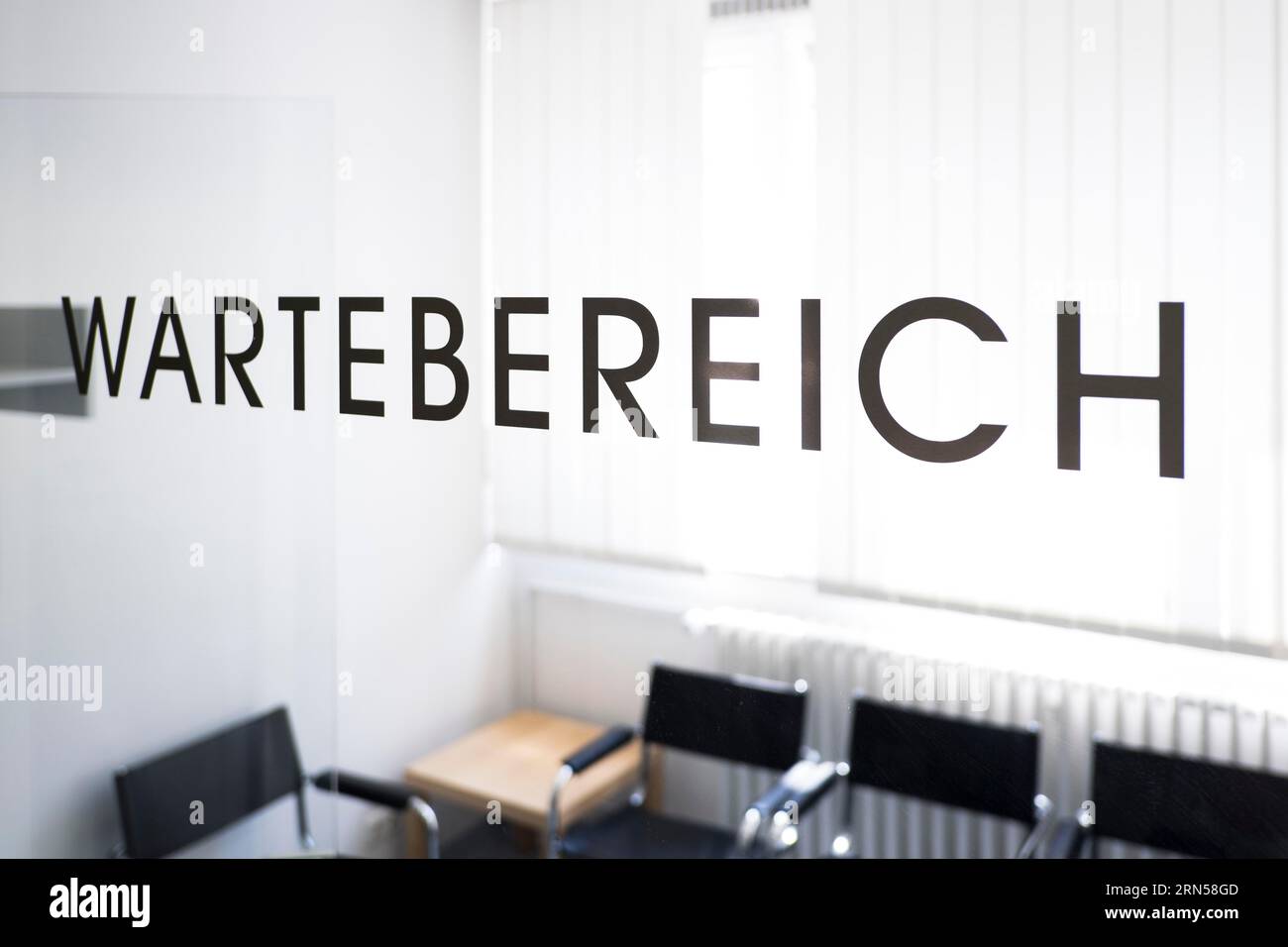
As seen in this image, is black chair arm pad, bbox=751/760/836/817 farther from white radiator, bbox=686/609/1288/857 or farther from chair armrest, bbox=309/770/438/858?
chair armrest, bbox=309/770/438/858

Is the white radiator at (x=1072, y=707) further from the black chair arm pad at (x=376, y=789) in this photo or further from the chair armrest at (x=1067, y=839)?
the black chair arm pad at (x=376, y=789)

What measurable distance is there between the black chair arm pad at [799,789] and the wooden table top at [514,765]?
12 centimetres

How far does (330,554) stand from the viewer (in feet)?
2.36

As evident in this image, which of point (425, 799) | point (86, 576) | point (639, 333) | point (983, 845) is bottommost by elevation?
point (425, 799)

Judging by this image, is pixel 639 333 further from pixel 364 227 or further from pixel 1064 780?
pixel 1064 780

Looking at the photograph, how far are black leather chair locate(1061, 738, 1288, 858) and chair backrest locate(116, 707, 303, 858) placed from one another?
53 centimetres

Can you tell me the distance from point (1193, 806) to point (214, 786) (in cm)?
61

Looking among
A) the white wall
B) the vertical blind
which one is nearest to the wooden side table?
the white wall

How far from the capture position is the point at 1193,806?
1.54ft

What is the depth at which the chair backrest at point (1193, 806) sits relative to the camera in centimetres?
47

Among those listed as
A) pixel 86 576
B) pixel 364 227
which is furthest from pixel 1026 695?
pixel 86 576

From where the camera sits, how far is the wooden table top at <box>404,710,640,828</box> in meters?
0.77
